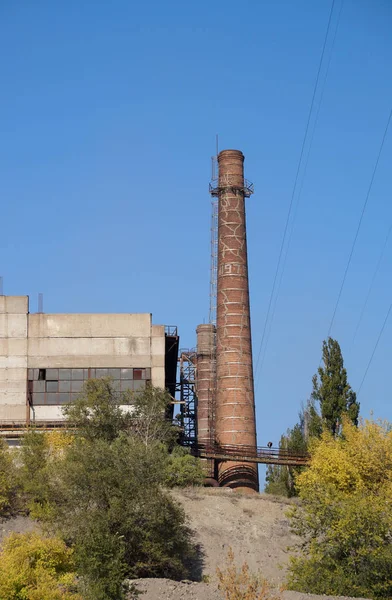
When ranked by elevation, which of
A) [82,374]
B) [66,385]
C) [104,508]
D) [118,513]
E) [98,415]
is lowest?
[118,513]

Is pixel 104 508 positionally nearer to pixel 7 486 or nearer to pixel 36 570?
pixel 36 570

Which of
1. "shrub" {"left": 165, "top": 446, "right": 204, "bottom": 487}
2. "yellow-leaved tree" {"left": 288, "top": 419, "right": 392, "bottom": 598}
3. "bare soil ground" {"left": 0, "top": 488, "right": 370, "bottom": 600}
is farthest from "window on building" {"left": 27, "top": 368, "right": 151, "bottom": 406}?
"yellow-leaved tree" {"left": 288, "top": 419, "right": 392, "bottom": 598}

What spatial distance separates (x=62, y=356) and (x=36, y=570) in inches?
988

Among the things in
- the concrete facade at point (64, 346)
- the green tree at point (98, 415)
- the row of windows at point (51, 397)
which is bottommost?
the green tree at point (98, 415)

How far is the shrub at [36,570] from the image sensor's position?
29578 millimetres

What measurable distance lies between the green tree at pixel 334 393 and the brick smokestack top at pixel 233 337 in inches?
230

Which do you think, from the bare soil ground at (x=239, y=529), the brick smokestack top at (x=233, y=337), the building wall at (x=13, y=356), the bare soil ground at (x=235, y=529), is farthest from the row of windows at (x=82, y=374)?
the bare soil ground at (x=235, y=529)

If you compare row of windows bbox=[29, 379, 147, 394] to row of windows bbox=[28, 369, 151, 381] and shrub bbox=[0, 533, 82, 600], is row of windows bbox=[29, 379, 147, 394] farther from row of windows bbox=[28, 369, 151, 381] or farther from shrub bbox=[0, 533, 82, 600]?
shrub bbox=[0, 533, 82, 600]

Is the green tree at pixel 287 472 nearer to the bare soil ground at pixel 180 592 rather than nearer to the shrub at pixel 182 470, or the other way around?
the shrub at pixel 182 470

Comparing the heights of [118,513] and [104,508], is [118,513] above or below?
below

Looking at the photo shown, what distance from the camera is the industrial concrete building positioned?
182 ft

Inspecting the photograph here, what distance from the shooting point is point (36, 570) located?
3158cm

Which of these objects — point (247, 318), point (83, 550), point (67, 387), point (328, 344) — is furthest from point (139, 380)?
point (83, 550)

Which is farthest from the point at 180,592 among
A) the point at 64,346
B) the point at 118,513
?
the point at 64,346
